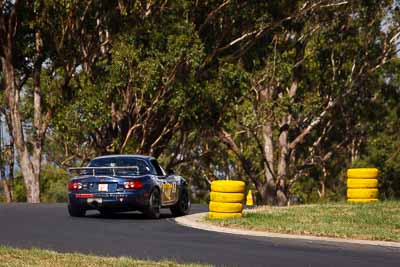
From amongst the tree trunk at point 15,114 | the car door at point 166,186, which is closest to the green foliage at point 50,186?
the tree trunk at point 15,114

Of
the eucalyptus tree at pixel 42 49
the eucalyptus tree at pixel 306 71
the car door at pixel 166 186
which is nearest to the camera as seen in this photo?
the car door at pixel 166 186

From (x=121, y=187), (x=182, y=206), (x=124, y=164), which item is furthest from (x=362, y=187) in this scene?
(x=121, y=187)

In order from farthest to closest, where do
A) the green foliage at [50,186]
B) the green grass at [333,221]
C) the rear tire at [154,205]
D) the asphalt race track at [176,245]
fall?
the green foliage at [50,186], the rear tire at [154,205], the green grass at [333,221], the asphalt race track at [176,245]

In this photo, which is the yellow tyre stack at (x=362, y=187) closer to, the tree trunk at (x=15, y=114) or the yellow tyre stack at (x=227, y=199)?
the yellow tyre stack at (x=227, y=199)

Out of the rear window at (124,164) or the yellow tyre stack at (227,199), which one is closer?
the yellow tyre stack at (227,199)

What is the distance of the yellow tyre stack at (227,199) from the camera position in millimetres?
20312

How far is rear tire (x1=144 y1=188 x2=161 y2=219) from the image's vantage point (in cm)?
2089

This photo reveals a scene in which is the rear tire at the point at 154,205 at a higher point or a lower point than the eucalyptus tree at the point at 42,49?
lower

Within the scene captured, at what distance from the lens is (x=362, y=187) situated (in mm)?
25781

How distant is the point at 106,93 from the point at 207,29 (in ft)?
20.0

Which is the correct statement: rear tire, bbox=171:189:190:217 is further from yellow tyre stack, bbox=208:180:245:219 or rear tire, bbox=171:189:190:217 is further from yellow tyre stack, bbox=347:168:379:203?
yellow tyre stack, bbox=347:168:379:203

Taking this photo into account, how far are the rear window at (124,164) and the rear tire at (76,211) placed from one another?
0.94 meters

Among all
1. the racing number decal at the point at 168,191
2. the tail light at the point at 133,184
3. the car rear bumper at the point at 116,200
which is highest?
the tail light at the point at 133,184

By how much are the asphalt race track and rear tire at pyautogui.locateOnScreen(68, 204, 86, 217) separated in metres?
1.26
